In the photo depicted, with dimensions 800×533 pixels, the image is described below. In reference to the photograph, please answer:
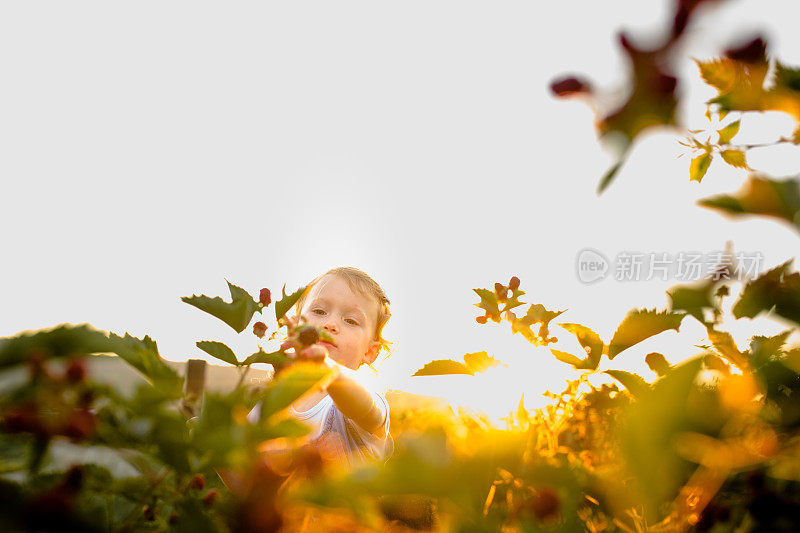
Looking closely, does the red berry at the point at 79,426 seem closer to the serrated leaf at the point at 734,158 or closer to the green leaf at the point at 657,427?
the green leaf at the point at 657,427

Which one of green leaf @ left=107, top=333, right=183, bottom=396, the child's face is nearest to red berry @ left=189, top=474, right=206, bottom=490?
green leaf @ left=107, top=333, right=183, bottom=396

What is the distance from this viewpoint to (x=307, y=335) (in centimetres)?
96

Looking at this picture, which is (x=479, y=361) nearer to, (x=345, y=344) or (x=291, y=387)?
(x=291, y=387)

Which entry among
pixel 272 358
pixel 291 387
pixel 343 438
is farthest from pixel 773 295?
pixel 343 438

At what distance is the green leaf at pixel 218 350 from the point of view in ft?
3.68

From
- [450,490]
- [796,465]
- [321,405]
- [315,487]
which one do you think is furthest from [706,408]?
[321,405]

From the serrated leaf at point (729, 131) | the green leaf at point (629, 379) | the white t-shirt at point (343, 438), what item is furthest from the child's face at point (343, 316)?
the serrated leaf at point (729, 131)

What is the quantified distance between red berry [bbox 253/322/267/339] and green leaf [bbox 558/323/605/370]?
77 centimetres

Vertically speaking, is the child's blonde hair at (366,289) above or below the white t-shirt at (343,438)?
above

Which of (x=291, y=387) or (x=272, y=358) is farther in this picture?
(x=272, y=358)

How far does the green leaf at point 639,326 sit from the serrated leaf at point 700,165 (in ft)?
0.98

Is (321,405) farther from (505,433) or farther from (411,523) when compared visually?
(505,433)

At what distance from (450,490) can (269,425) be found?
0.20m

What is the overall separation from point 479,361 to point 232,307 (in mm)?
492
